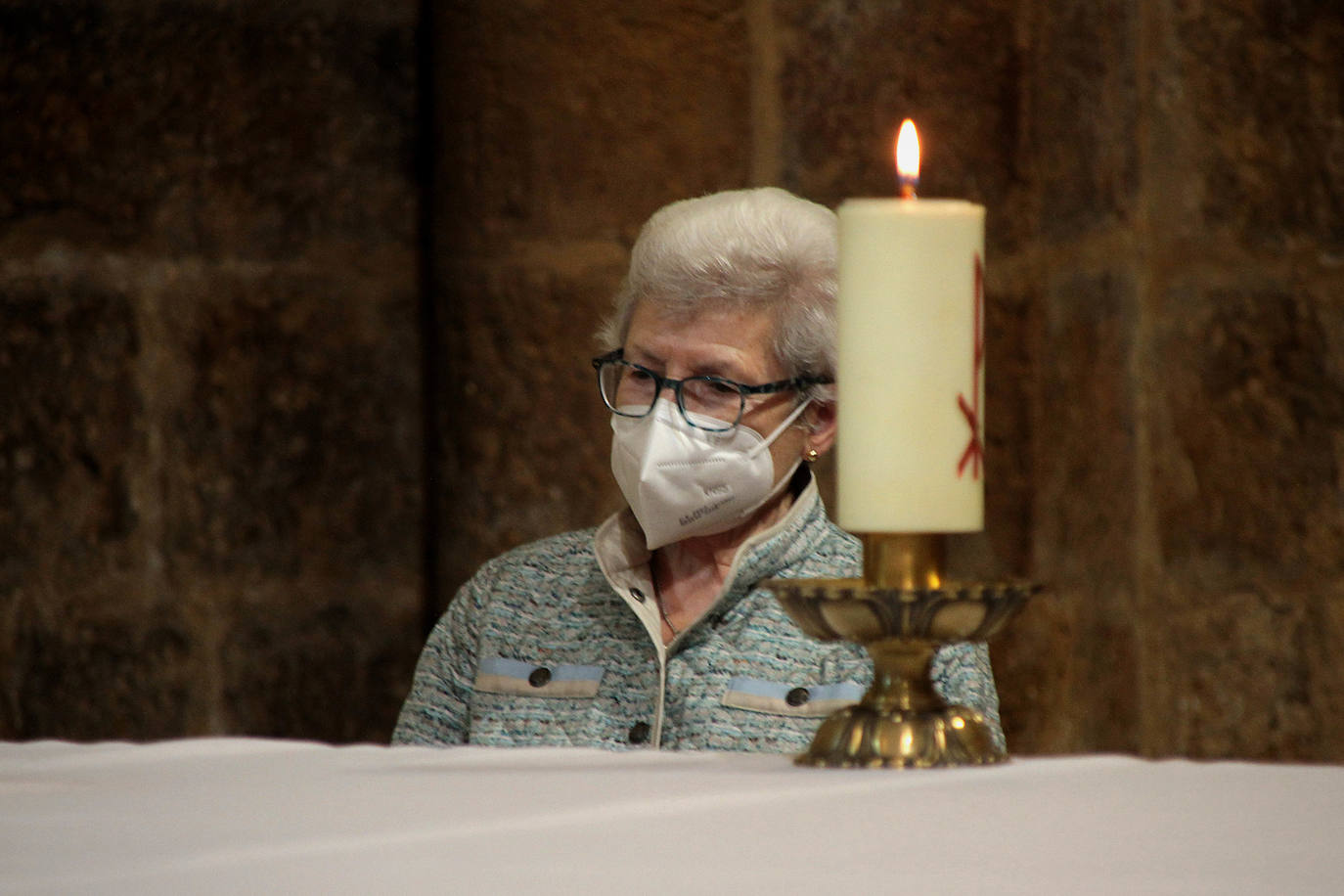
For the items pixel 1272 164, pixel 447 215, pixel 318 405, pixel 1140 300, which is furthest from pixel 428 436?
pixel 1272 164

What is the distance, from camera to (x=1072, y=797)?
81 cm

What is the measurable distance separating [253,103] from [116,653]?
104 cm

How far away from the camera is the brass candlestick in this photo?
84cm

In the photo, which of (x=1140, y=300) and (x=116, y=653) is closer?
(x=1140, y=300)

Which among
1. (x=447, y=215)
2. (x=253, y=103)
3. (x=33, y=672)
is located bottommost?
(x=33, y=672)

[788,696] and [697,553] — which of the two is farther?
[697,553]

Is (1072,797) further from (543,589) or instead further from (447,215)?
(447,215)

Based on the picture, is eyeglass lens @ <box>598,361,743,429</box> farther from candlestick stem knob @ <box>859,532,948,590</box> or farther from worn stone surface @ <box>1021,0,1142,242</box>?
candlestick stem knob @ <box>859,532,948,590</box>

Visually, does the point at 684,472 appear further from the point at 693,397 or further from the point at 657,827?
the point at 657,827

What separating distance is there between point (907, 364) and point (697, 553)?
1661mm

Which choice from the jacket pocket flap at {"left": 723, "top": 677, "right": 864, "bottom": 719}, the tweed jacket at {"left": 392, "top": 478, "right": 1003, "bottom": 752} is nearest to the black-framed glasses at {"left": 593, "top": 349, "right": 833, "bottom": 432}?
the tweed jacket at {"left": 392, "top": 478, "right": 1003, "bottom": 752}

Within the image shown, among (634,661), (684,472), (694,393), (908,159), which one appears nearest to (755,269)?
(694,393)

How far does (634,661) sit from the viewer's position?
7.62ft

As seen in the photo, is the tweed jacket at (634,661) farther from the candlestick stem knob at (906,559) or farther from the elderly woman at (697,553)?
the candlestick stem knob at (906,559)
